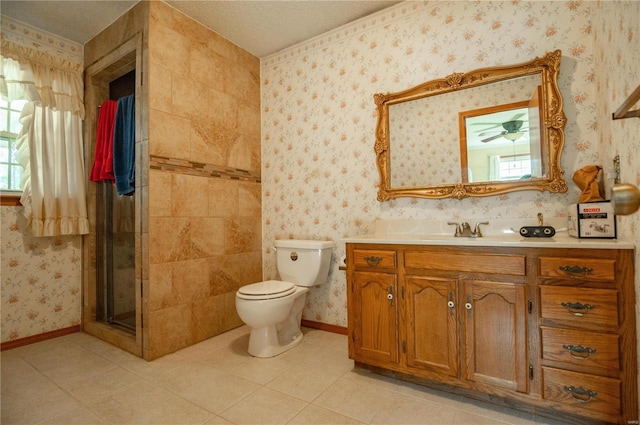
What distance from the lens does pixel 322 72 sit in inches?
104

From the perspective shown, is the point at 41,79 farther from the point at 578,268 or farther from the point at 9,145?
the point at 578,268

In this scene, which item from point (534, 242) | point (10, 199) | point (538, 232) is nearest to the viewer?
point (534, 242)

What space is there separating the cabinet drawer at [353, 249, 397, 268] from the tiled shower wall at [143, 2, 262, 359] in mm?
1293

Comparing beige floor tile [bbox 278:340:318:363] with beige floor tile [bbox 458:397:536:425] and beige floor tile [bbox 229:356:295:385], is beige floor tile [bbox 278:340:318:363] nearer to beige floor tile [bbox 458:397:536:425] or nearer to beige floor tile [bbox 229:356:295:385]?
beige floor tile [bbox 229:356:295:385]

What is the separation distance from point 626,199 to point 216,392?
1896mm

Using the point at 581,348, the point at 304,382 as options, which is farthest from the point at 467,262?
the point at 304,382

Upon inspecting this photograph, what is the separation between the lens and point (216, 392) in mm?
1687

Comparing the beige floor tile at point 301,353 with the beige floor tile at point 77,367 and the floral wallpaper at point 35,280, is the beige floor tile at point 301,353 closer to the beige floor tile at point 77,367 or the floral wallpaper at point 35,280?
the beige floor tile at point 77,367

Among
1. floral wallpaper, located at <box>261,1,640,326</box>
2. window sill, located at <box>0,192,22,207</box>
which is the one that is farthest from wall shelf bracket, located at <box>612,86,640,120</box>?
window sill, located at <box>0,192,22,207</box>

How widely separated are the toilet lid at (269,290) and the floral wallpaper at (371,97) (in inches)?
19.8

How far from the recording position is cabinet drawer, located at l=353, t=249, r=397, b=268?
1748mm

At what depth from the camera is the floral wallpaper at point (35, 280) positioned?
7.54 ft

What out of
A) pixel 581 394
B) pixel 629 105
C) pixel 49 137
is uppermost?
pixel 49 137

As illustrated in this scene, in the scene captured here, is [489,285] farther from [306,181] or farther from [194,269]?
[194,269]
